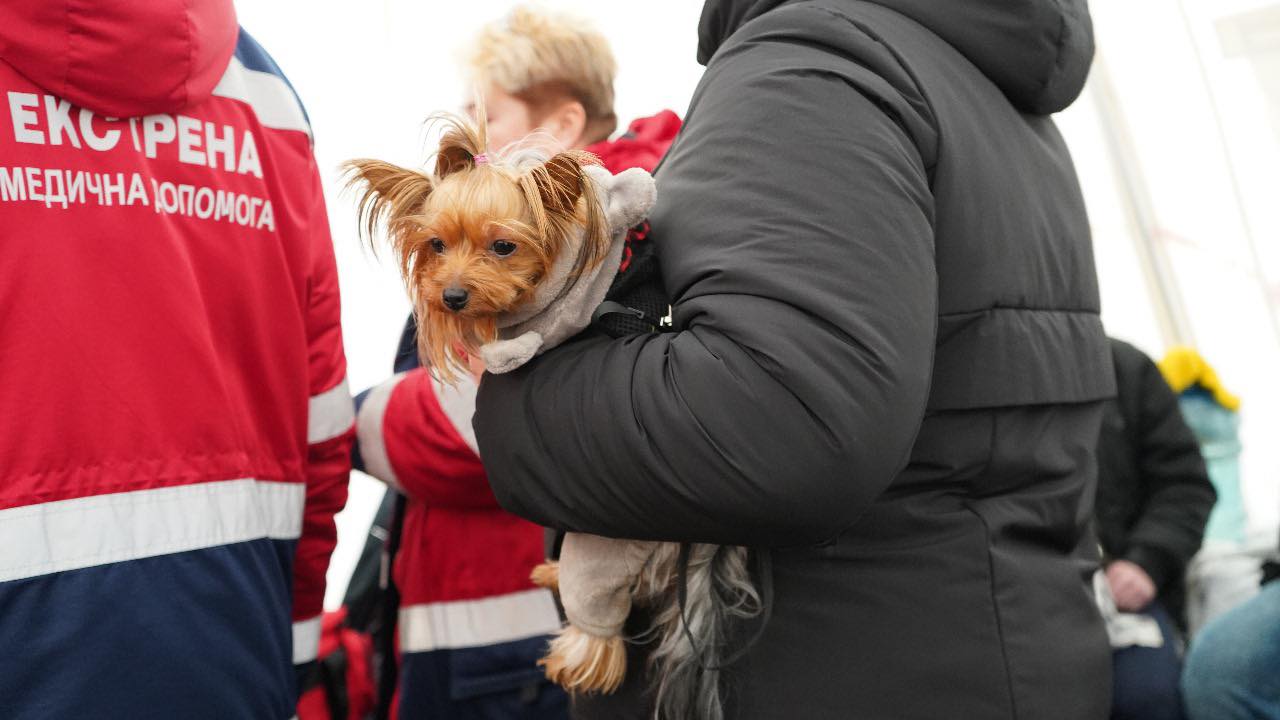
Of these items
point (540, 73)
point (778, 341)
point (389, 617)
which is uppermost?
point (540, 73)

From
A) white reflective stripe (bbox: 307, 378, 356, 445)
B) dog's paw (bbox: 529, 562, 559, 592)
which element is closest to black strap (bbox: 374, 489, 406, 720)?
white reflective stripe (bbox: 307, 378, 356, 445)

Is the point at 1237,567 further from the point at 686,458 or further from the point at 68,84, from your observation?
the point at 68,84

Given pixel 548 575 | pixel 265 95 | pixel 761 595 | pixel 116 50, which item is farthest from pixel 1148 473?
pixel 116 50

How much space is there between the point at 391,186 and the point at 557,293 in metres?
0.24

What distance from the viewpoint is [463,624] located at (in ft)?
5.81

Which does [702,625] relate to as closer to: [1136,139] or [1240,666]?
[1240,666]

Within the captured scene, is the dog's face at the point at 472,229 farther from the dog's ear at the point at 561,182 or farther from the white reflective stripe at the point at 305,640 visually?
the white reflective stripe at the point at 305,640

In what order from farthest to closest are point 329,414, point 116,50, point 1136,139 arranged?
point 1136,139, point 329,414, point 116,50

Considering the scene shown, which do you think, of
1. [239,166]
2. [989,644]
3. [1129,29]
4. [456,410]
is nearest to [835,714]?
[989,644]

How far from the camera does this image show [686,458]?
755 mm

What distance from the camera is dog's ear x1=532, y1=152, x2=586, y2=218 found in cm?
90

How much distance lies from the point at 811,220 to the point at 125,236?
0.83m

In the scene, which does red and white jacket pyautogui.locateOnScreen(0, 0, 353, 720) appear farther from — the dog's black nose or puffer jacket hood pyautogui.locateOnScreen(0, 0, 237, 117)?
the dog's black nose

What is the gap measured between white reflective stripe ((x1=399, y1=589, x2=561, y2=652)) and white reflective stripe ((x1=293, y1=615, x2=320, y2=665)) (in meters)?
0.24
